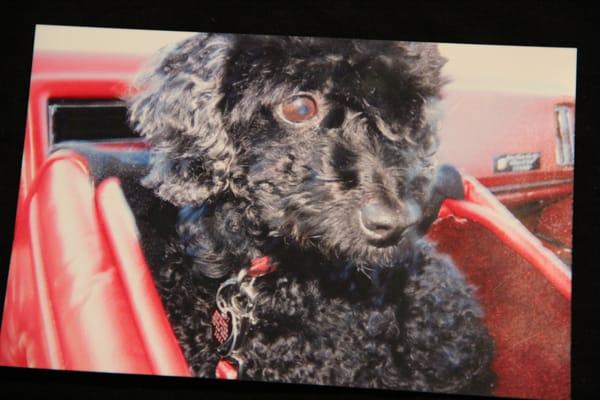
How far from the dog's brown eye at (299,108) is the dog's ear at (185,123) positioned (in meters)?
0.13

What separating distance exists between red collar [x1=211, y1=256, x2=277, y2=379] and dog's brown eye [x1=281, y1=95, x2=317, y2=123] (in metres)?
0.28

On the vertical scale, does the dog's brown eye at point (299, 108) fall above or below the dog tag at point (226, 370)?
above

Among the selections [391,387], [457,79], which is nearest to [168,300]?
[391,387]

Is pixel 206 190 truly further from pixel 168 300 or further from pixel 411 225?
pixel 411 225

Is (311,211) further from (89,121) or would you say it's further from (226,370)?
(89,121)

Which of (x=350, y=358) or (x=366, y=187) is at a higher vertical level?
(x=366, y=187)

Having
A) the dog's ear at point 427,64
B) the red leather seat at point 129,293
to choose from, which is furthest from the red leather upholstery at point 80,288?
the dog's ear at point 427,64

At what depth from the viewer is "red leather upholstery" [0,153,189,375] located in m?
1.12

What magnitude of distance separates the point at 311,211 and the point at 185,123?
0.30 metres

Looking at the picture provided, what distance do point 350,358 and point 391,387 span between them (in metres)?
0.09

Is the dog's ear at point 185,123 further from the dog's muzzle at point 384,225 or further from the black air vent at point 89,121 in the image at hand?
the dog's muzzle at point 384,225

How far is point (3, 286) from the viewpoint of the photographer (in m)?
1.17

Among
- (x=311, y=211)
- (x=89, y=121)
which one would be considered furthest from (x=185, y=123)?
(x=311, y=211)

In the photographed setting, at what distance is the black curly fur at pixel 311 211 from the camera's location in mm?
1101
